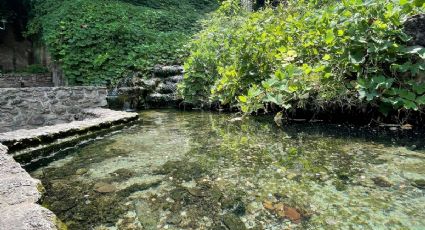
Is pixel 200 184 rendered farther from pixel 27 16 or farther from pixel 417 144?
pixel 27 16

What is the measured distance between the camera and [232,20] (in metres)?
9.20

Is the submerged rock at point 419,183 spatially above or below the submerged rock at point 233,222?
above

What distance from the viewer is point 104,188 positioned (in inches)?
115

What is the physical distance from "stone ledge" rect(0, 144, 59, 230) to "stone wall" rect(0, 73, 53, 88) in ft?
32.1

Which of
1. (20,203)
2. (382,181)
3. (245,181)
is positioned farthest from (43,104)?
(382,181)

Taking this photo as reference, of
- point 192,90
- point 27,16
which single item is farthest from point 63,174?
point 27,16

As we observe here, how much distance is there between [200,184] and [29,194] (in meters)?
1.42

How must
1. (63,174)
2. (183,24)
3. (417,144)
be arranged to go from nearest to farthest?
(63,174)
(417,144)
(183,24)

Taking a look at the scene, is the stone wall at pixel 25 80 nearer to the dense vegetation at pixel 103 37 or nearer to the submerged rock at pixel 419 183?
the dense vegetation at pixel 103 37

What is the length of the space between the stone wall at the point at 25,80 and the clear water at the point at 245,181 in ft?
28.1

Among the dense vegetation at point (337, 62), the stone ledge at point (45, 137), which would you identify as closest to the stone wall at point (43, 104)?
the stone ledge at point (45, 137)

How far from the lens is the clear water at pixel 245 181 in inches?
89.8

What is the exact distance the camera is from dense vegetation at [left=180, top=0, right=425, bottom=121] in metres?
4.42

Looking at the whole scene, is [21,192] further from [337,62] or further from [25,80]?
[25,80]
